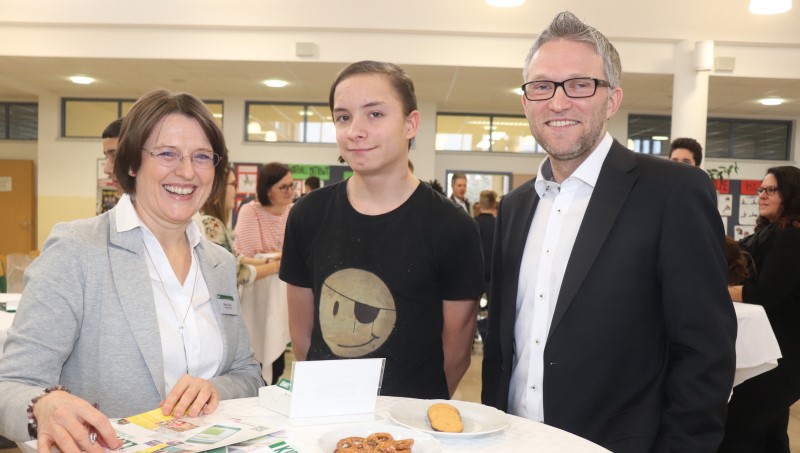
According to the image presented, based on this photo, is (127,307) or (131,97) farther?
(131,97)

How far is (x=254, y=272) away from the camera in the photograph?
420 centimetres

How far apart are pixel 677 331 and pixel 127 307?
1329mm

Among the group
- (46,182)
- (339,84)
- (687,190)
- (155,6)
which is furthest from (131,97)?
(687,190)

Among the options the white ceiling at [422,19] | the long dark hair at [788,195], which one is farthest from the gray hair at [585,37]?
the white ceiling at [422,19]

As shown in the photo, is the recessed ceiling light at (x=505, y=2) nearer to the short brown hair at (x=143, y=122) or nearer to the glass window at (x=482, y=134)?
the glass window at (x=482, y=134)

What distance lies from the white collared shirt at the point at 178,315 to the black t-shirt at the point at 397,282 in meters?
0.35

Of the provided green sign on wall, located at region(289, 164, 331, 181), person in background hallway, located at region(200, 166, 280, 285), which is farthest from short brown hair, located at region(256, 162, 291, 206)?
green sign on wall, located at region(289, 164, 331, 181)

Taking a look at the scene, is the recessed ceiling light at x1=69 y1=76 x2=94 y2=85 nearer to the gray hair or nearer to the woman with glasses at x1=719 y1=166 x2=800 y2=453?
the woman with glasses at x1=719 y1=166 x2=800 y2=453

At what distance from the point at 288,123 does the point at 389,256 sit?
9631 millimetres

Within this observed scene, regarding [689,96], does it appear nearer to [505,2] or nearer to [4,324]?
[505,2]

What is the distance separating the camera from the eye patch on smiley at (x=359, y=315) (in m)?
1.92

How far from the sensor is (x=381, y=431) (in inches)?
50.2

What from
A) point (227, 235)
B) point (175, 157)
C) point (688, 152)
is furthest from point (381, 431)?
point (688, 152)

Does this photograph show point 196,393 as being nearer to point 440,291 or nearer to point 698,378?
point 440,291
